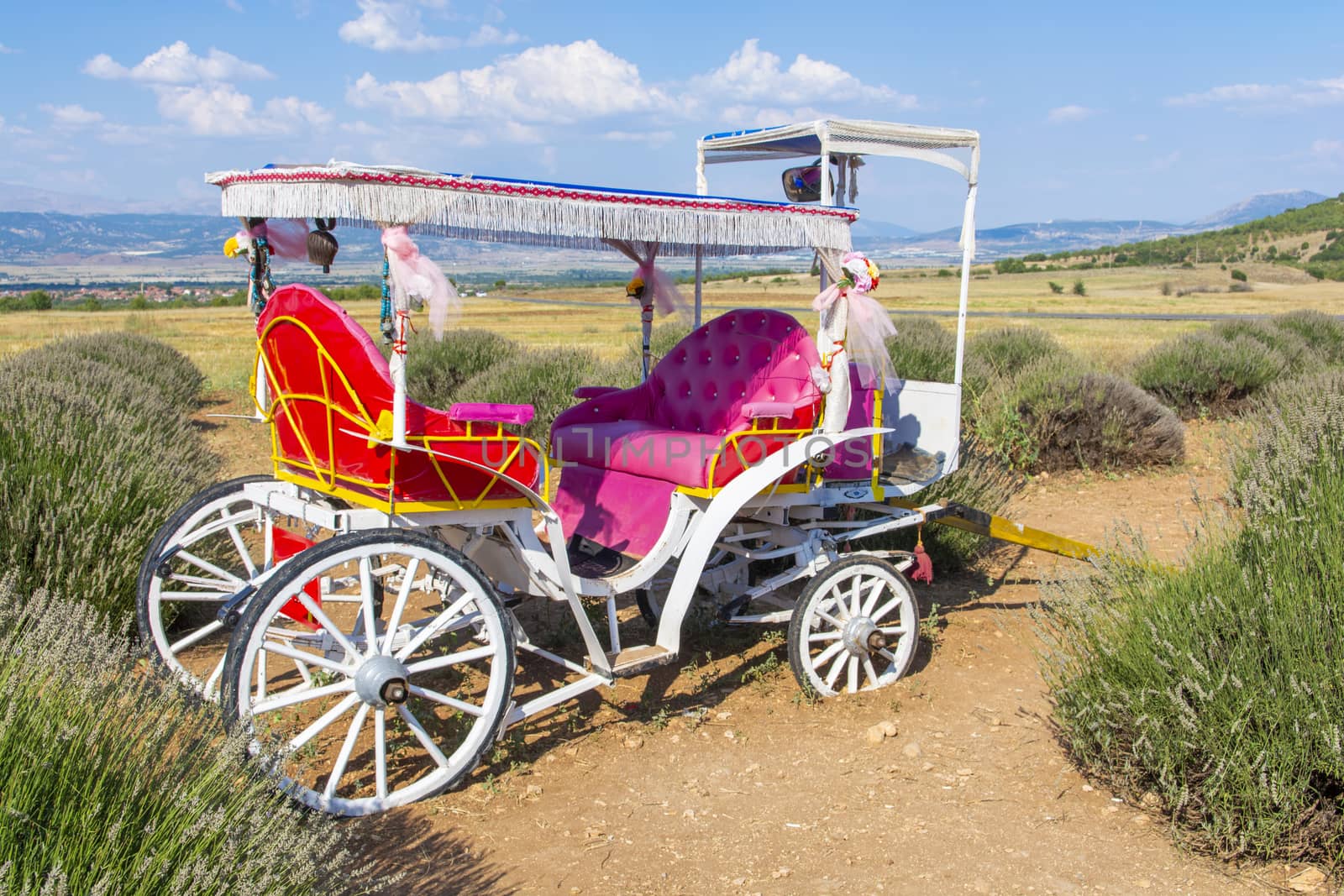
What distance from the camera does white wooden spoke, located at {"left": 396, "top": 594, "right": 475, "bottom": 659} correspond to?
3.95m

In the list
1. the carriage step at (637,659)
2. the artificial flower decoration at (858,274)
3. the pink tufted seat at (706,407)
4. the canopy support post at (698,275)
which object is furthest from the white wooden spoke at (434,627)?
the canopy support post at (698,275)

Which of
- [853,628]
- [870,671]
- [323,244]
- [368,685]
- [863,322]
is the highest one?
[323,244]

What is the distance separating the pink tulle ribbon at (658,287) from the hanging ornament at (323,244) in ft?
6.43

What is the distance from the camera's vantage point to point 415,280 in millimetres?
3652

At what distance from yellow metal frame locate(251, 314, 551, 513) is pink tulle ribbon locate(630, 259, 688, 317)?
1.81 meters

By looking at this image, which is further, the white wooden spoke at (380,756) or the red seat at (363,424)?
the red seat at (363,424)

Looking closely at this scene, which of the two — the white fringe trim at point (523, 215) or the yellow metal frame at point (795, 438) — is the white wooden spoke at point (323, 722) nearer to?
the white fringe trim at point (523, 215)

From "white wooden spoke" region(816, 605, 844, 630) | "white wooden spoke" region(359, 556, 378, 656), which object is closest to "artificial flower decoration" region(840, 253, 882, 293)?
"white wooden spoke" region(816, 605, 844, 630)

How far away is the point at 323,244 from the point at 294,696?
1689 mm

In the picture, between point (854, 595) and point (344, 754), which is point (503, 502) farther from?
point (854, 595)

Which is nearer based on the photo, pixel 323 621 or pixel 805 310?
pixel 323 621

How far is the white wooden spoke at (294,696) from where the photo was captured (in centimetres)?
369

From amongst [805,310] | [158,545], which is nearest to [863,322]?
[158,545]

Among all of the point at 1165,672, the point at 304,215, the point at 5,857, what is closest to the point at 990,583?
the point at 1165,672
